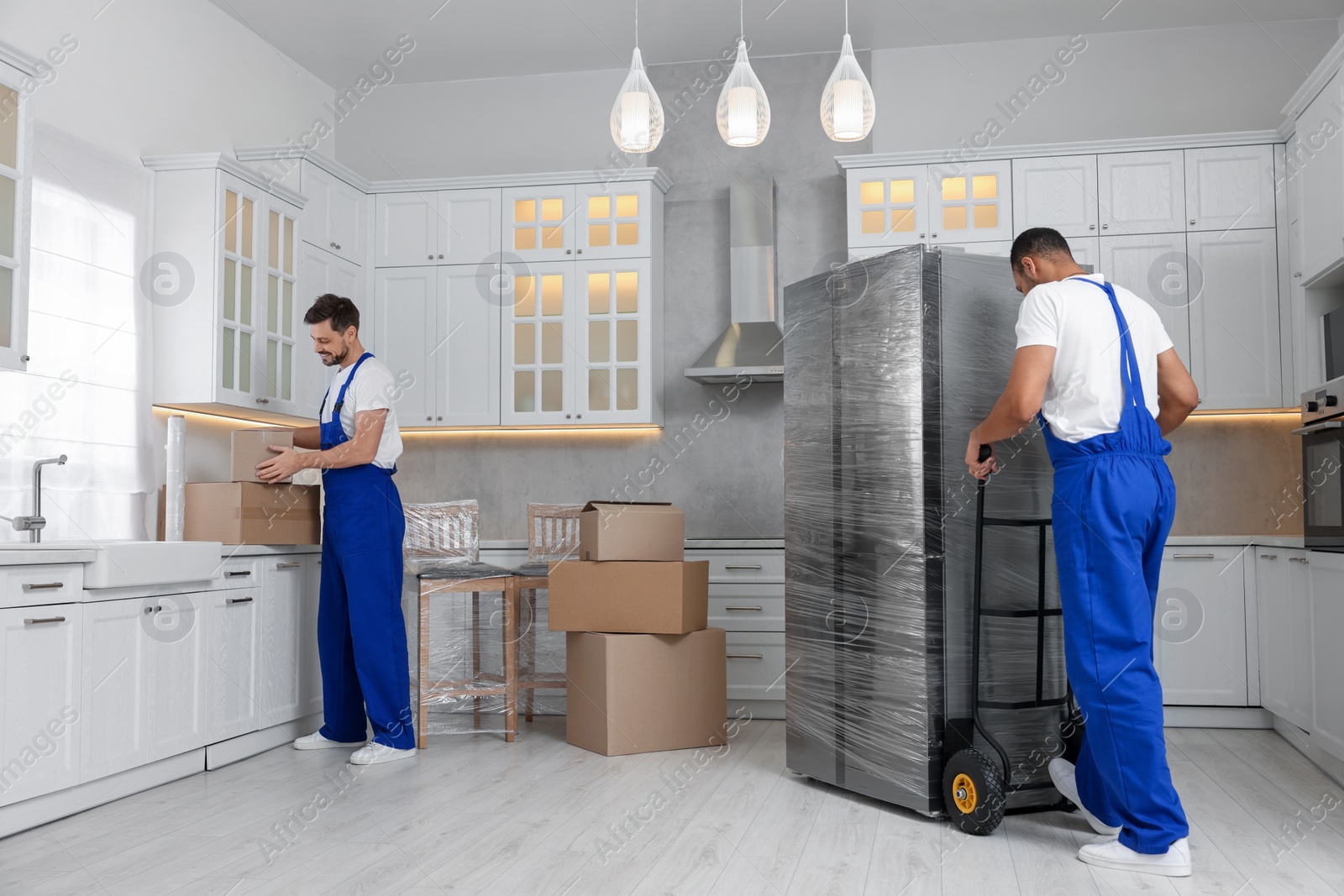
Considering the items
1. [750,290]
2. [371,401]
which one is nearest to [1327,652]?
[750,290]

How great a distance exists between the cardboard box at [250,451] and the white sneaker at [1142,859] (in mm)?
2984

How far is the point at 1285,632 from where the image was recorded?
4.00 metres

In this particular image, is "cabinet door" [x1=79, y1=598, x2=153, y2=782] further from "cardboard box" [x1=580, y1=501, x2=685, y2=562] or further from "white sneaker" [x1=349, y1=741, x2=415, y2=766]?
"cardboard box" [x1=580, y1=501, x2=685, y2=562]

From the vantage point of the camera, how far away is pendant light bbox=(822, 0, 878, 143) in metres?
3.07

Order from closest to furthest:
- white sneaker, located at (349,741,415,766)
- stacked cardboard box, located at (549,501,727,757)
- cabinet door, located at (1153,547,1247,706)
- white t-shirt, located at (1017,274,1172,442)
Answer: white t-shirt, located at (1017,274,1172,442) < white sneaker, located at (349,741,415,766) < stacked cardboard box, located at (549,501,727,757) < cabinet door, located at (1153,547,1247,706)

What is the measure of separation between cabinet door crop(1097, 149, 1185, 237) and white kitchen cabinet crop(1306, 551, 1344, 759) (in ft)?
5.48

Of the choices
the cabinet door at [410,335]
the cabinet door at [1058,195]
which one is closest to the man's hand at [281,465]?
the cabinet door at [410,335]

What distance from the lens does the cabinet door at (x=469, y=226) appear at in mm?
5184

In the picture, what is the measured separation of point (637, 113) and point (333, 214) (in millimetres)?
2319

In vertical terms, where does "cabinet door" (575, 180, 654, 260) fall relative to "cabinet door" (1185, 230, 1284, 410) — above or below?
above

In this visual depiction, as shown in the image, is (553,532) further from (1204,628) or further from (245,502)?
(1204,628)

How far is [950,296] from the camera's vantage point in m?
3.04

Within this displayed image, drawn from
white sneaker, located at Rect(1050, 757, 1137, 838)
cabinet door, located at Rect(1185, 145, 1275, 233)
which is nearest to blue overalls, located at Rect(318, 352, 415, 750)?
white sneaker, located at Rect(1050, 757, 1137, 838)

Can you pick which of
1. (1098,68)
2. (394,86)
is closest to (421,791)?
(394,86)
